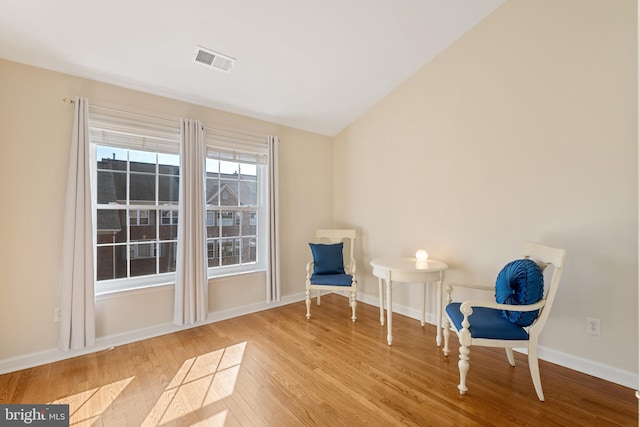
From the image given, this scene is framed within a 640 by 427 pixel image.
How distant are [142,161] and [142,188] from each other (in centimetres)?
28

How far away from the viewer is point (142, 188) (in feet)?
9.71

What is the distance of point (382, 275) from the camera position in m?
2.82

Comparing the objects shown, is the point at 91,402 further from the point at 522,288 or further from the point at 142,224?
the point at 522,288

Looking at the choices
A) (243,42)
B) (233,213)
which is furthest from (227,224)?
(243,42)

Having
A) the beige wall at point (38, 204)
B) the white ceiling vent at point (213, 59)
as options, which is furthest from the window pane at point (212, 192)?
the white ceiling vent at point (213, 59)

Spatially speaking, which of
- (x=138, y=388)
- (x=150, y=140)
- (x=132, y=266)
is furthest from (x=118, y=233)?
(x=138, y=388)

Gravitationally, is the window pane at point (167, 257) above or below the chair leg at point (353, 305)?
above

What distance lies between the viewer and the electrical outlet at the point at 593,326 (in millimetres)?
2176

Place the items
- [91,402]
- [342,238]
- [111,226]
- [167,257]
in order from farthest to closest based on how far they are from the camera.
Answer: [342,238], [167,257], [111,226], [91,402]

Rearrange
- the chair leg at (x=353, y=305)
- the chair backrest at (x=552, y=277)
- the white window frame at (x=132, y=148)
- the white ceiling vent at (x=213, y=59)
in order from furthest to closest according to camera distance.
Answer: the chair leg at (x=353, y=305) → the white window frame at (x=132, y=148) → the white ceiling vent at (x=213, y=59) → the chair backrest at (x=552, y=277)

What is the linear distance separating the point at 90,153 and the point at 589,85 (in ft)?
13.8

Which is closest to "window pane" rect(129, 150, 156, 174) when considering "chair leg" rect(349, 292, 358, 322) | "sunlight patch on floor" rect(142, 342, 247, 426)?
Answer: "sunlight patch on floor" rect(142, 342, 247, 426)

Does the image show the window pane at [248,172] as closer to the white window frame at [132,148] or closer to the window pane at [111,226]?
the white window frame at [132,148]

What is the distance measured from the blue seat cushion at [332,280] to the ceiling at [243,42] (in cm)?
214
